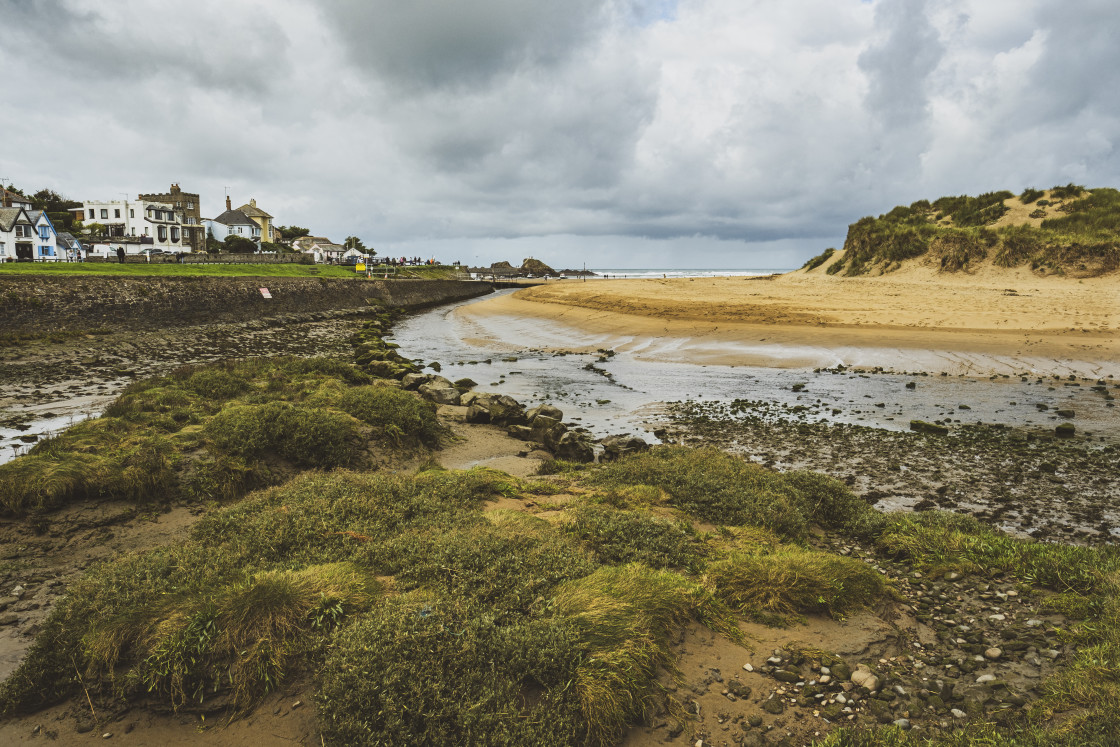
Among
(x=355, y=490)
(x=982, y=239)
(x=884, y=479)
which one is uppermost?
(x=982, y=239)

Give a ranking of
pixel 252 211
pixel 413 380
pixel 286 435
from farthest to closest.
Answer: pixel 252 211 < pixel 413 380 < pixel 286 435

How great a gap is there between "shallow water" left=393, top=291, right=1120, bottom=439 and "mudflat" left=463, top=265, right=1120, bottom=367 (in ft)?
7.84

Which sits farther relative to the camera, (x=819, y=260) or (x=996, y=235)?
(x=819, y=260)

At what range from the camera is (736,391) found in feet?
68.5

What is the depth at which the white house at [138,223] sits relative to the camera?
85062mm

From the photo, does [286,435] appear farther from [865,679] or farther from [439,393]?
[865,679]

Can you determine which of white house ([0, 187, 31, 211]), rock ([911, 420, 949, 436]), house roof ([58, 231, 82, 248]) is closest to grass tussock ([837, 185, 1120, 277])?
rock ([911, 420, 949, 436])

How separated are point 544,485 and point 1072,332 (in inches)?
1193

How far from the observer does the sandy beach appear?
25.3m

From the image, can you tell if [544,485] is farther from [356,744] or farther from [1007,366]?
[1007,366]

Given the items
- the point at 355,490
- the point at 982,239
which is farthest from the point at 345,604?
the point at 982,239

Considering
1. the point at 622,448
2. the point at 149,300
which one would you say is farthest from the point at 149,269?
the point at 622,448

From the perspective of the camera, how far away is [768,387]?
2139 cm

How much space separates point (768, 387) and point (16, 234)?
8294 cm
